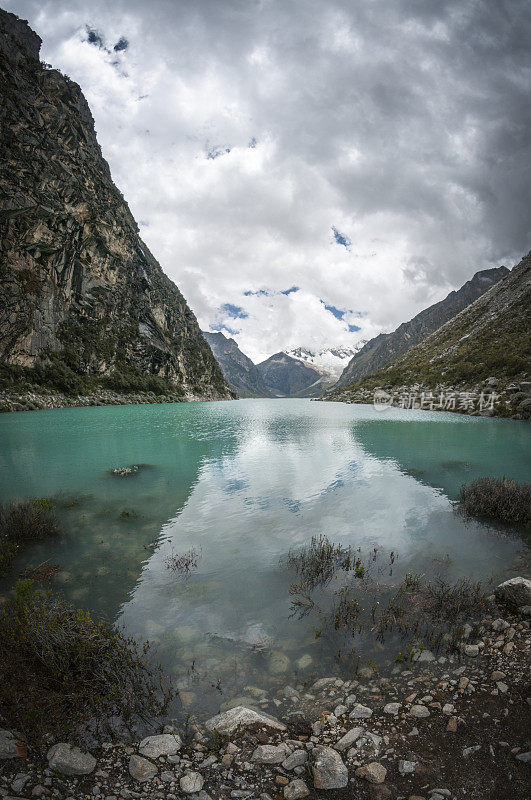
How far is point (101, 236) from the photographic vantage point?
119062 mm

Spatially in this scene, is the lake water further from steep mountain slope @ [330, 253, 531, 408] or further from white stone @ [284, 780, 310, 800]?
steep mountain slope @ [330, 253, 531, 408]

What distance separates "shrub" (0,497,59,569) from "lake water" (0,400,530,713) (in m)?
0.55

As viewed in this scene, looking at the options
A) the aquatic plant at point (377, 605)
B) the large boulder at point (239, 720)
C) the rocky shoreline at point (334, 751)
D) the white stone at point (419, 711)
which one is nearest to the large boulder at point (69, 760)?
the rocky shoreline at point (334, 751)

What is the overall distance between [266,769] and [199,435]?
39.0 metres

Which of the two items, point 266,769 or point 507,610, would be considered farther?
point 507,610

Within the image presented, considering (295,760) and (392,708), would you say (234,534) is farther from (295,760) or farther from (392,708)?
(295,760)

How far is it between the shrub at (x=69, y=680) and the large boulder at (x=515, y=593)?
313 inches

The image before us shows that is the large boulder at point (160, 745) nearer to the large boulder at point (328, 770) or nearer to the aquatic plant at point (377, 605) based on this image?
the large boulder at point (328, 770)

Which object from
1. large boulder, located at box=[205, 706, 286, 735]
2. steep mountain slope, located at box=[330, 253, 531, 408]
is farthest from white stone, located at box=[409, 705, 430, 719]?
steep mountain slope, located at box=[330, 253, 531, 408]

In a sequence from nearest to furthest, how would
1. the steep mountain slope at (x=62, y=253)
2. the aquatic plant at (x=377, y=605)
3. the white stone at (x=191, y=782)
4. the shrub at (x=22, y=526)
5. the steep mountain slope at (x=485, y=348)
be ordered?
the white stone at (x=191, y=782) → the aquatic plant at (x=377, y=605) → the shrub at (x=22, y=526) → the steep mountain slope at (x=485, y=348) → the steep mountain slope at (x=62, y=253)

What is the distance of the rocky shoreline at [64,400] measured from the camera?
66.4m

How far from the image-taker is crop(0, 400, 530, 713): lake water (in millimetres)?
7418

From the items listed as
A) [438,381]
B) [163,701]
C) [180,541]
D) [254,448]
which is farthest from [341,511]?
[438,381]

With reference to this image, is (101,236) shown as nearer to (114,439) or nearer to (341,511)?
(114,439)
